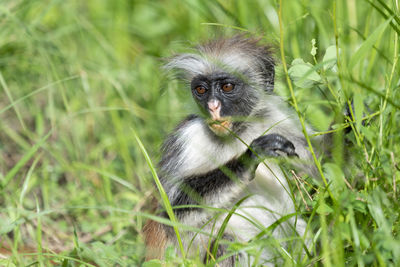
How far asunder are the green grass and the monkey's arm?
0.75ft

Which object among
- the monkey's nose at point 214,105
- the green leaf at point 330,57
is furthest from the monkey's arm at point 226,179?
the green leaf at point 330,57

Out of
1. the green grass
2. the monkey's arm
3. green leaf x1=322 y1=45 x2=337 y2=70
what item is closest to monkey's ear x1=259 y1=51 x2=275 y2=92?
the green grass

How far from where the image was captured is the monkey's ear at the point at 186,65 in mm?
4084

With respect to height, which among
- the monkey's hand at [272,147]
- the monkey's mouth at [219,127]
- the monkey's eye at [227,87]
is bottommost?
the monkey's hand at [272,147]

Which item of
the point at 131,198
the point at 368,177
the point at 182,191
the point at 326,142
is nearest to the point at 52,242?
the point at 131,198

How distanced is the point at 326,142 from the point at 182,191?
1097mm

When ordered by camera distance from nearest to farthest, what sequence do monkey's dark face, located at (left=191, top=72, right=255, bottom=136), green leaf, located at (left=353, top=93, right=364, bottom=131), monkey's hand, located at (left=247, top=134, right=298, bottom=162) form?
green leaf, located at (left=353, top=93, right=364, bottom=131), monkey's hand, located at (left=247, top=134, right=298, bottom=162), monkey's dark face, located at (left=191, top=72, right=255, bottom=136)

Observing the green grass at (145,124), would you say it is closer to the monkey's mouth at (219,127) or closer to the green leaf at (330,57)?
the green leaf at (330,57)

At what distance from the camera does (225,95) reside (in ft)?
12.4

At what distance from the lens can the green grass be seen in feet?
8.87

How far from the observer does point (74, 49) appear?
273 inches

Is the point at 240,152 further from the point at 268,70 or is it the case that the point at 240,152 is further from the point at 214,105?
the point at 268,70

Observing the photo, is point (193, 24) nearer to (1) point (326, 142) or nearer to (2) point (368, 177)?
(1) point (326, 142)

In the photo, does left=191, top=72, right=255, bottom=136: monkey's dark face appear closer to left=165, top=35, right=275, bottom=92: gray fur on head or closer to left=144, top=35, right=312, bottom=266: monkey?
left=144, top=35, right=312, bottom=266: monkey
